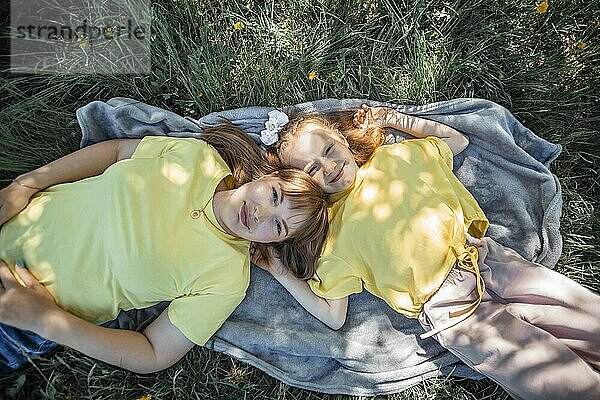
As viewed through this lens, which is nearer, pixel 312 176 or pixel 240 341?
pixel 312 176

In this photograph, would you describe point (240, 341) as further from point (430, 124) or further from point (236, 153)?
point (430, 124)

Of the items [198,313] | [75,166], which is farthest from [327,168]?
[75,166]

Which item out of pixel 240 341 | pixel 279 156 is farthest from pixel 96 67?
pixel 240 341

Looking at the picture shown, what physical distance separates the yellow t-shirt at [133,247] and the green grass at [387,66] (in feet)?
1.82

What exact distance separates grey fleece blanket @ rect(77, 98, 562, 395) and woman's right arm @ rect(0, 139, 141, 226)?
0.16 meters

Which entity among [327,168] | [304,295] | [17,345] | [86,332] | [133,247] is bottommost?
[17,345]

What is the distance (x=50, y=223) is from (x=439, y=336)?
1772mm

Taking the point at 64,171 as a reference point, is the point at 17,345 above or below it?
below

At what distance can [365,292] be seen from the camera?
9.60 ft

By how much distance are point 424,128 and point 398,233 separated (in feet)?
2.01

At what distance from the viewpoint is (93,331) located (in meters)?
2.39

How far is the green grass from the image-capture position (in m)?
2.95

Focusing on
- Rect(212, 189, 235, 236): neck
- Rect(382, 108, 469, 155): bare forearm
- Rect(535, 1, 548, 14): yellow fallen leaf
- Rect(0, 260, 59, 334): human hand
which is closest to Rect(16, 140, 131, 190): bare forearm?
Rect(0, 260, 59, 334): human hand

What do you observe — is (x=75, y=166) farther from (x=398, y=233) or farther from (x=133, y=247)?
(x=398, y=233)
